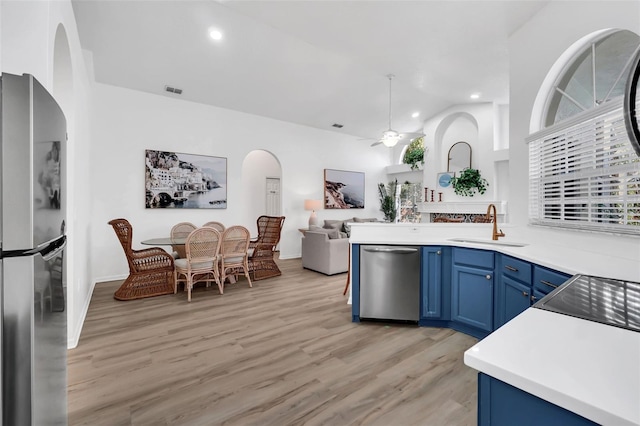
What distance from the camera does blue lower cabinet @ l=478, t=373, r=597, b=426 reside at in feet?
1.90

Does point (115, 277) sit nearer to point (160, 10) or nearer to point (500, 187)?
point (160, 10)

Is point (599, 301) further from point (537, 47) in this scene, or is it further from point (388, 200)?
point (388, 200)

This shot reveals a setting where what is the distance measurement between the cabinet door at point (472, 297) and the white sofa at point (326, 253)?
2.51 m

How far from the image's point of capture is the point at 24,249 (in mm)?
760

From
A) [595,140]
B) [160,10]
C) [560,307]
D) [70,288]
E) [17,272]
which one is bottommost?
[70,288]

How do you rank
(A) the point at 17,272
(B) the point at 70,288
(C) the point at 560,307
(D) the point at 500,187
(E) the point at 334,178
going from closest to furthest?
1. (A) the point at 17,272
2. (C) the point at 560,307
3. (B) the point at 70,288
4. (D) the point at 500,187
5. (E) the point at 334,178

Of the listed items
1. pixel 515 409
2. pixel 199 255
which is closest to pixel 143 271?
pixel 199 255

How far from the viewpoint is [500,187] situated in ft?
21.0

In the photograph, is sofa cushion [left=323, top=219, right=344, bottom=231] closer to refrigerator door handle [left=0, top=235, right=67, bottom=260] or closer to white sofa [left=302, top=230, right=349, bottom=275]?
white sofa [left=302, top=230, right=349, bottom=275]

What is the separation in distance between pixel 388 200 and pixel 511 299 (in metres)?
6.22

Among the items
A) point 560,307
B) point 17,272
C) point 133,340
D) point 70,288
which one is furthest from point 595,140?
point 70,288

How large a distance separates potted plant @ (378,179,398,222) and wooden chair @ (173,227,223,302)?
18.1 ft

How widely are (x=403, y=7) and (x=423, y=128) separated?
17.2 feet

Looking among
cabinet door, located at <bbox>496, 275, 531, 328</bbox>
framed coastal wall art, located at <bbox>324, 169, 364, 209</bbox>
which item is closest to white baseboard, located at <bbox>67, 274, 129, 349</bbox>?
cabinet door, located at <bbox>496, 275, 531, 328</bbox>
